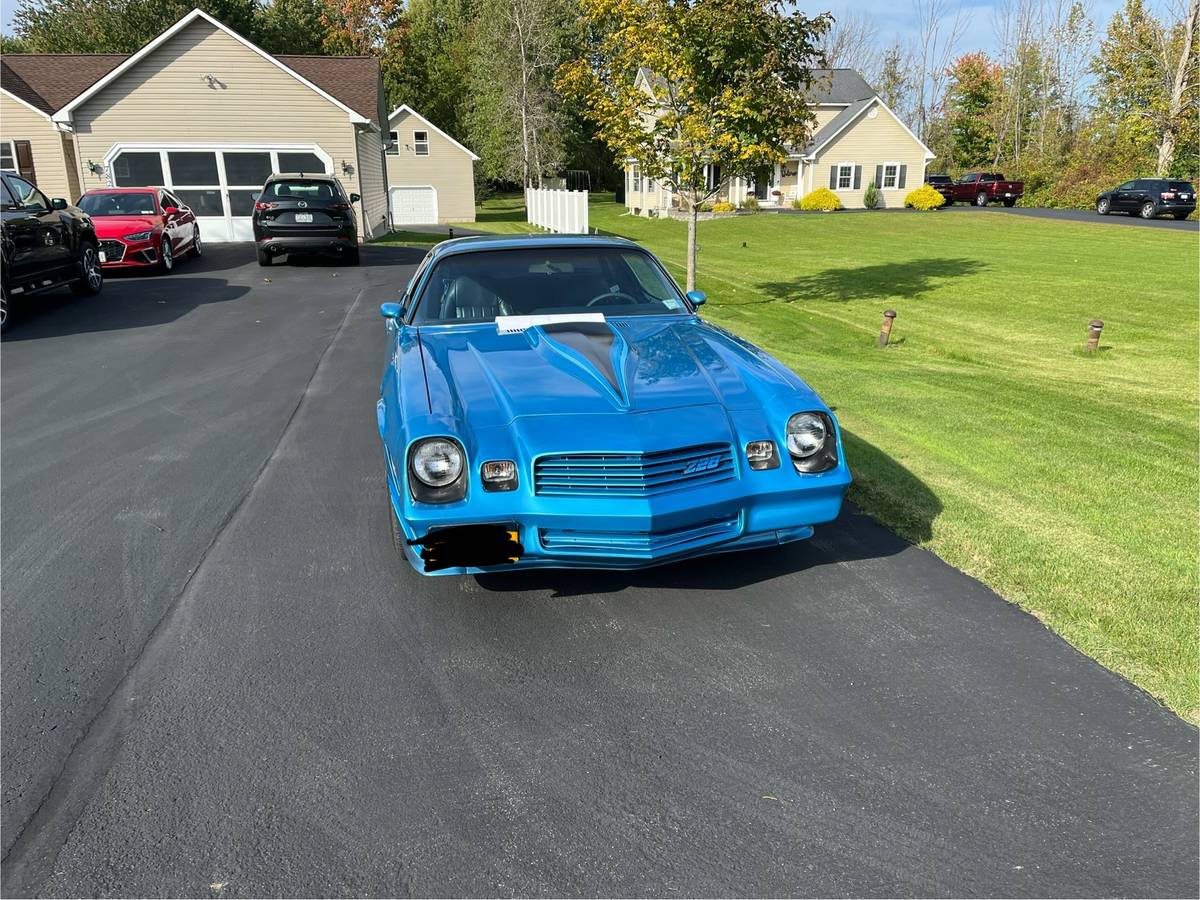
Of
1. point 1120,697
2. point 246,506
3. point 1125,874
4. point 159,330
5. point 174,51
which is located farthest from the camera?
point 174,51

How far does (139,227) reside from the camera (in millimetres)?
15391

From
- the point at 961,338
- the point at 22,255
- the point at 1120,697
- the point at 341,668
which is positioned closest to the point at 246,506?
the point at 341,668

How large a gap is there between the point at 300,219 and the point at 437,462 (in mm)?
15387

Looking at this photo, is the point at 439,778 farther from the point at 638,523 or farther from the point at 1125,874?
the point at 1125,874

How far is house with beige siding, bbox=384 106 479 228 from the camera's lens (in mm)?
43531

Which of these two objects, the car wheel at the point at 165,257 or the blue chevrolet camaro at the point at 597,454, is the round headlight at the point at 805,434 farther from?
the car wheel at the point at 165,257

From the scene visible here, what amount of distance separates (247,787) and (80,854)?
459mm

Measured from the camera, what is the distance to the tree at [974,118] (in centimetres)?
6259

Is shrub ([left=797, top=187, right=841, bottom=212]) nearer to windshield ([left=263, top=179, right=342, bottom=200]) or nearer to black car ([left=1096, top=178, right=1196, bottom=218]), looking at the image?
black car ([left=1096, top=178, right=1196, bottom=218])

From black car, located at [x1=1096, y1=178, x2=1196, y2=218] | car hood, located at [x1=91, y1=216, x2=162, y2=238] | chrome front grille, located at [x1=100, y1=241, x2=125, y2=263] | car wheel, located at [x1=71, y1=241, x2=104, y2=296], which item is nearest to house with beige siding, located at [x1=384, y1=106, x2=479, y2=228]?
car hood, located at [x1=91, y1=216, x2=162, y2=238]

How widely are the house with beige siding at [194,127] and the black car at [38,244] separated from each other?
11.2 meters

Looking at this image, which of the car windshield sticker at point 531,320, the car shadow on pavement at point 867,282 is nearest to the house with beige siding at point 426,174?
the car shadow on pavement at point 867,282

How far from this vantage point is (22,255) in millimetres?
10961

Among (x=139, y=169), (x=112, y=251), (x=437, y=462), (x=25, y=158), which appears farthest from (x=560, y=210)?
(x=437, y=462)
